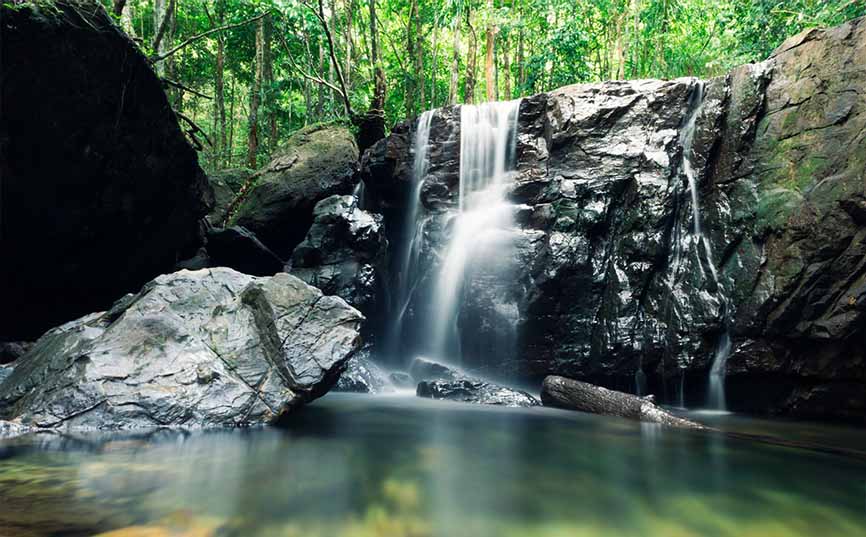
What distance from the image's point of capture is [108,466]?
11.7 feet

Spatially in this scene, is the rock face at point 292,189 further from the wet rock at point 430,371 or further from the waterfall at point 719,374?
the waterfall at point 719,374

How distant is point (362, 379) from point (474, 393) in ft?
7.17

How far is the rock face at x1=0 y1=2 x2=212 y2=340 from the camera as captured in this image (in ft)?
20.5

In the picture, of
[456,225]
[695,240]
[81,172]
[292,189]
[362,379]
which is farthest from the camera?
[292,189]

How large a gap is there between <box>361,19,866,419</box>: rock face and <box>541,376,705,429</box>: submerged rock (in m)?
1.26

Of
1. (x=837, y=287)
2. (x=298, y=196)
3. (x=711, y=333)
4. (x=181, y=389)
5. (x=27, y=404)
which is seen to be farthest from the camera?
(x=298, y=196)

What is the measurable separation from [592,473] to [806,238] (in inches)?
226

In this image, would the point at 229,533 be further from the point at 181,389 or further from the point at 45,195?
the point at 45,195

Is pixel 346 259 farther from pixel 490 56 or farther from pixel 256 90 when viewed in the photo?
pixel 490 56

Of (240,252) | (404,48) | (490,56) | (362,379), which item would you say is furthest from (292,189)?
(404,48)

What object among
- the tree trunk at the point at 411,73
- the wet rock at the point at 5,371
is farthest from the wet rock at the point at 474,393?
the tree trunk at the point at 411,73

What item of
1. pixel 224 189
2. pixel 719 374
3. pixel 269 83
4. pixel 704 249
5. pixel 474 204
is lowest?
pixel 719 374

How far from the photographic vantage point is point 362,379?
8977 millimetres

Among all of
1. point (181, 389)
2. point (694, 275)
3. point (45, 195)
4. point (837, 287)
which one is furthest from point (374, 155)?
point (837, 287)
